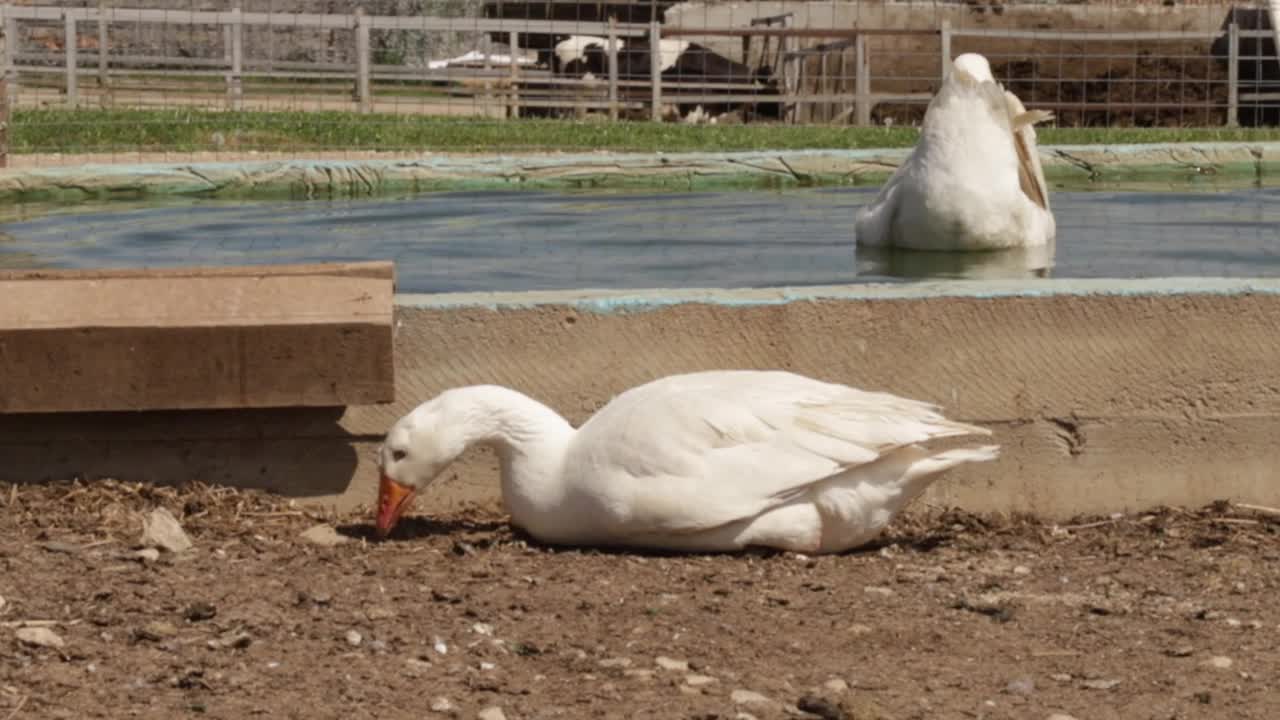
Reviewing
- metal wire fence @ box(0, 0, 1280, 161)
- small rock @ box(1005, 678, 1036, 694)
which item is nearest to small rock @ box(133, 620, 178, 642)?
small rock @ box(1005, 678, 1036, 694)

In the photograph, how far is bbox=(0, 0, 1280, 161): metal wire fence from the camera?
21141mm

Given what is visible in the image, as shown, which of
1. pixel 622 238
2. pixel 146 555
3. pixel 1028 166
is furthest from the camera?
pixel 622 238

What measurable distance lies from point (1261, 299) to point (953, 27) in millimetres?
18940

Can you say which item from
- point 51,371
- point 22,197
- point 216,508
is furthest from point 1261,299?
point 22,197

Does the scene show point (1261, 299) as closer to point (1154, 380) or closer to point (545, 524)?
point (1154, 380)

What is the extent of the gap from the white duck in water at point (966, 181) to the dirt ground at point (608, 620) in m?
2.47

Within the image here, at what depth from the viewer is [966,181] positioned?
7.41 m

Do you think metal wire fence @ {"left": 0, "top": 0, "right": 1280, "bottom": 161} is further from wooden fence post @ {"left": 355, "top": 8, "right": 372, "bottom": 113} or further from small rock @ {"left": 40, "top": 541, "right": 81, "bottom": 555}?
small rock @ {"left": 40, "top": 541, "right": 81, "bottom": 555}

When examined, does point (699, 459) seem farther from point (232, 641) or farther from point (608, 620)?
point (232, 641)

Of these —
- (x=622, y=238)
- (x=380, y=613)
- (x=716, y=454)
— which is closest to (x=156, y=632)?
(x=380, y=613)

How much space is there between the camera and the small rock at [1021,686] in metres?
3.62

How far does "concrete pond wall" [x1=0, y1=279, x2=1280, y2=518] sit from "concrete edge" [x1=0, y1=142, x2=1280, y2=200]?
4980 mm

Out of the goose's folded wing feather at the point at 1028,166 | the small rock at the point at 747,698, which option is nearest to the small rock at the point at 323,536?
the small rock at the point at 747,698

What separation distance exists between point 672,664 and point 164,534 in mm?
1486
